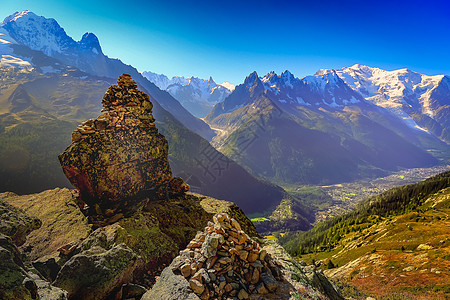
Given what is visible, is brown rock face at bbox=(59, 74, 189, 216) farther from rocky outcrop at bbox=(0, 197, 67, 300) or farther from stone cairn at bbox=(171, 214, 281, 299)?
stone cairn at bbox=(171, 214, 281, 299)

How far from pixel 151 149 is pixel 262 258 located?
20.9 m

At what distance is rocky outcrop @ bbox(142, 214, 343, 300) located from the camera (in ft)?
38.4

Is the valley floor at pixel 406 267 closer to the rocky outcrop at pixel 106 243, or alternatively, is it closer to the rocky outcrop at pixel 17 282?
the rocky outcrop at pixel 106 243

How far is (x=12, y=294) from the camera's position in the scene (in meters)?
9.59

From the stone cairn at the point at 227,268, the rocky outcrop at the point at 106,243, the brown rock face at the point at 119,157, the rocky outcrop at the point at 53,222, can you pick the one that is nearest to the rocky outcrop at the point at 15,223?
the rocky outcrop at the point at 53,222

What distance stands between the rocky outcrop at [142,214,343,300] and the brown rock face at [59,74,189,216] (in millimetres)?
14576

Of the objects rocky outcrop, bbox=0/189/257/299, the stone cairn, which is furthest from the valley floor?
rocky outcrop, bbox=0/189/257/299

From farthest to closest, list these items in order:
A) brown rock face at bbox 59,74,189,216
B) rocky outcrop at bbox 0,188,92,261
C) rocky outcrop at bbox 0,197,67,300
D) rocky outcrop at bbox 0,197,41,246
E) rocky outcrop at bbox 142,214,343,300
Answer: brown rock face at bbox 59,74,189,216 → rocky outcrop at bbox 0,188,92,261 → rocky outcrop at bbox 0,197,41,246 → rocky outcrop at bbox 142,214,343,300 → rocky outcrop at bbox 0,197,67,300

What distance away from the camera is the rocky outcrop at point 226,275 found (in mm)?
11711

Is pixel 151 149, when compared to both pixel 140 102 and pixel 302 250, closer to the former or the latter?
pixel 140 102

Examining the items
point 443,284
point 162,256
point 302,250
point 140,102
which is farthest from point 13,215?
point 302,250

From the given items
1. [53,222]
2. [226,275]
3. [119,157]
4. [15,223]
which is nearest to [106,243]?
[15,223]

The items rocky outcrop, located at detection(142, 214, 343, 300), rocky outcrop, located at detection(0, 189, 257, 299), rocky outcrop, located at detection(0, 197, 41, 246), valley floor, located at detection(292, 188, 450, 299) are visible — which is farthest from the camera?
valley floor, located at detection(292, 188, 450, 299)

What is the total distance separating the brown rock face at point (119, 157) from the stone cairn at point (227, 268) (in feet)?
49.2
